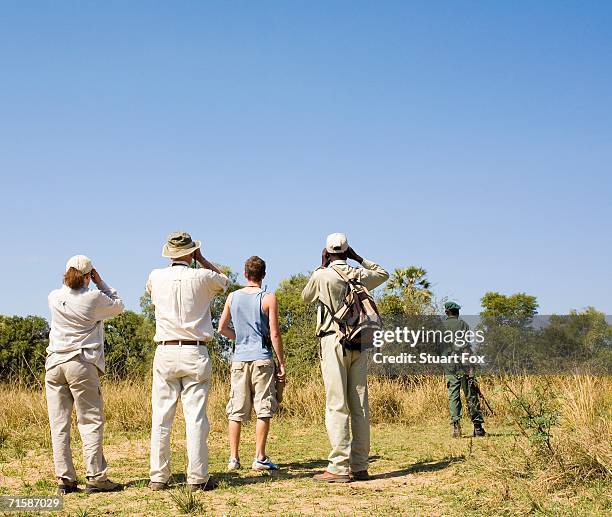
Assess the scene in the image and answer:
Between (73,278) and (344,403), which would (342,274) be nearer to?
(344,403)

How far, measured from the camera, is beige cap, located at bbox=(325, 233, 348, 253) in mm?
6969

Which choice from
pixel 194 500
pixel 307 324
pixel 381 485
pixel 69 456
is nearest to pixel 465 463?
pixel 381 485

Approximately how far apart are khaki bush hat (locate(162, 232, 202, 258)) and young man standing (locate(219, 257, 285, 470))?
0.82m

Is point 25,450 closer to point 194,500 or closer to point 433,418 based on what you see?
point 194,500

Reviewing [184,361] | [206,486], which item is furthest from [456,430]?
[184,361]

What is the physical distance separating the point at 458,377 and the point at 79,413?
5.62m

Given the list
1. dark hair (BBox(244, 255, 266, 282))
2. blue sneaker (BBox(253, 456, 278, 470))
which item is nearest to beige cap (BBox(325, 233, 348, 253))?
dark hair (BBox(244, 255, 266, 282))

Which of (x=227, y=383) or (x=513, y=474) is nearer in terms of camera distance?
(x=513, y=474)

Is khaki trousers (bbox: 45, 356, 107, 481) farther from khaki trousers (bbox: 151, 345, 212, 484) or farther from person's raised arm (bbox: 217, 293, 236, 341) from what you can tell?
person's raised arm (bbox: 217, 293, 236, 341)

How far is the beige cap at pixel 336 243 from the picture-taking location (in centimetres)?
697

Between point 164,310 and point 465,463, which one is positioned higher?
point 164,310

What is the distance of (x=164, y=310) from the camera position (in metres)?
6.52

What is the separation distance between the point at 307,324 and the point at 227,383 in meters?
4.58

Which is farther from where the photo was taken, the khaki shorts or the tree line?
the tree line
